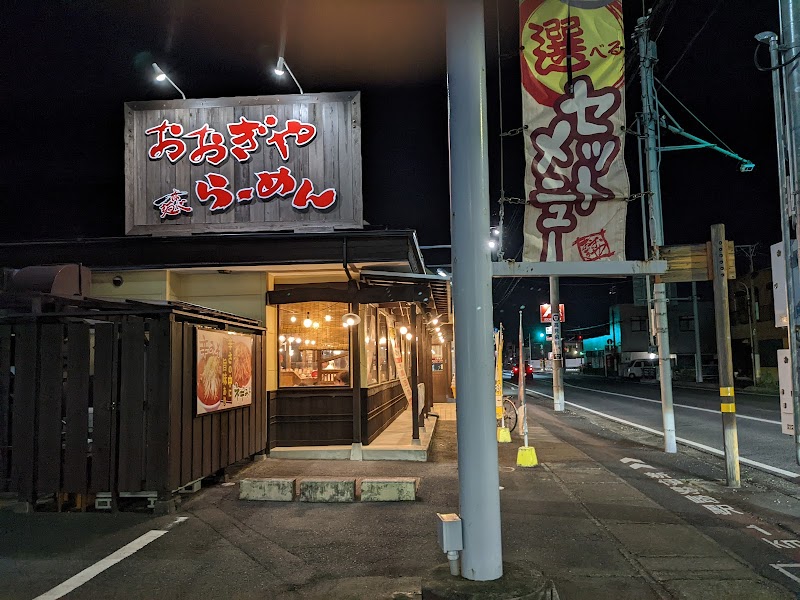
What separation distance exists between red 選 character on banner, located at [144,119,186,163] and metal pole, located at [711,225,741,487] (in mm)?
9574

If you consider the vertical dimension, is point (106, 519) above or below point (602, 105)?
below

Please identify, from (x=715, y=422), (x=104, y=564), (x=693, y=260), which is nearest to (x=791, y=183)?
(x=693, y=260)

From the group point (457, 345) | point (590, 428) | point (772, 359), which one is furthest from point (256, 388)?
point (772, 359)

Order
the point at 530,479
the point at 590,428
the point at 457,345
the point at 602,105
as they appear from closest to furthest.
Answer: the point at 457,345
the point at 602,105
the point at 530,479
the point at 590,428

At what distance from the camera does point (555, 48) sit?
5312 millimetres

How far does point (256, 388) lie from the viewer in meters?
11.5

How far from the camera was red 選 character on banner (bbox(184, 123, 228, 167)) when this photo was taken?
1259cm

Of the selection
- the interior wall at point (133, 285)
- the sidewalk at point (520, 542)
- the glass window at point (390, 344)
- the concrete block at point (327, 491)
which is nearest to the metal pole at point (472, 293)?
the sidewalk at point (520, 542)

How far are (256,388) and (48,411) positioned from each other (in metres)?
3.74

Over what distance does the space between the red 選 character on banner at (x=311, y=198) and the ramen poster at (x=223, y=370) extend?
278 centimetres

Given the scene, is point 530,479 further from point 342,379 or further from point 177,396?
point 177,396

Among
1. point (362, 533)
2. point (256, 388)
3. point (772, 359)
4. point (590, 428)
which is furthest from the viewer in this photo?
point (772, 359)

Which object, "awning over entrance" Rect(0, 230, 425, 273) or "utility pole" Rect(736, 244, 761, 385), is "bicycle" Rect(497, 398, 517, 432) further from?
"utility pole" Rect(736, 244, 761, 385)

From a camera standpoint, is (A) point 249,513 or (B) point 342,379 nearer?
(A) point 249,513
